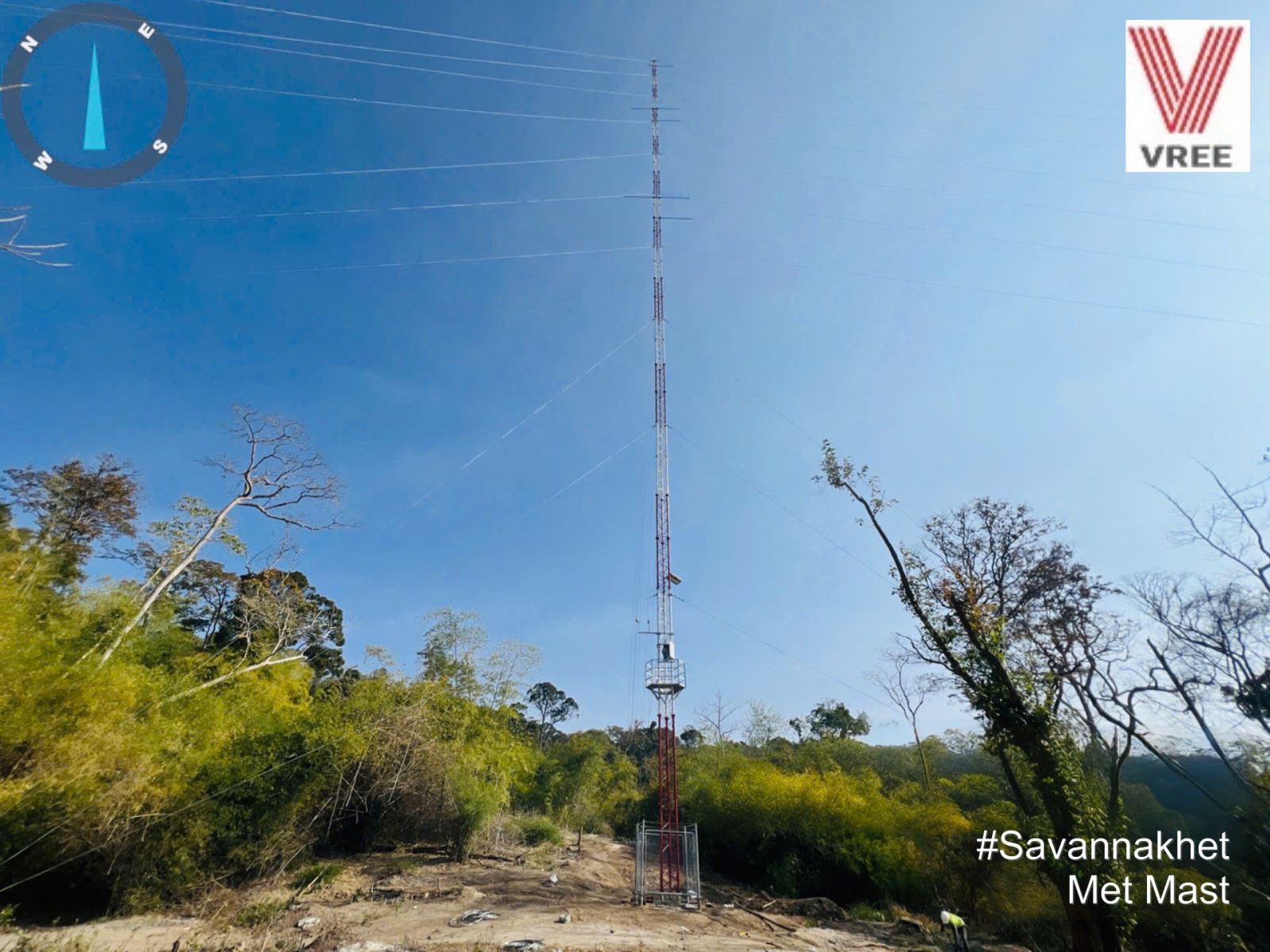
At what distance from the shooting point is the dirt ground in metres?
7.95

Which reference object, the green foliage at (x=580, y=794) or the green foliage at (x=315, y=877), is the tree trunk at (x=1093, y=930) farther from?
the green foliage at (x=580, y=794)

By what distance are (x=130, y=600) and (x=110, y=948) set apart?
22.0ft

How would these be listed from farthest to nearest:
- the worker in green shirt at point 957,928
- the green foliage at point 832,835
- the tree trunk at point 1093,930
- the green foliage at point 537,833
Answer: the green foliage at point 537,833 → the green foliage at point 832,835 → the worker in green shirt at point 957,928 → the tree trunk at point 1093,930

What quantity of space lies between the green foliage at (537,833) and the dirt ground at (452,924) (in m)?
5.02

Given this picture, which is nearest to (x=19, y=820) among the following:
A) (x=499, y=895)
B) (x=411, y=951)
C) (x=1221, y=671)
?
(x=411, y=951)

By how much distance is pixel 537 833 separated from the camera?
2019 centimetres

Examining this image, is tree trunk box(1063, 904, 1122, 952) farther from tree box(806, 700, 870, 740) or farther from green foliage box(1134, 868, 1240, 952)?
tree box(806, 700, 870, 740)

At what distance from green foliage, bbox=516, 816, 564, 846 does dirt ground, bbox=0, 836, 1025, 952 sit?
502cm

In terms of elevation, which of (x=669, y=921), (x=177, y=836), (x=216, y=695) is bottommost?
(x=669, y=921)

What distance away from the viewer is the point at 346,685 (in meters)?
18.4

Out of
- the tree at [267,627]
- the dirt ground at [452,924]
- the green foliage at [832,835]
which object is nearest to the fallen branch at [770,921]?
the dirt ground at [452,924]

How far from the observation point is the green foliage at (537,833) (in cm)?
1989

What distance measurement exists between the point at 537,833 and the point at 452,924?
11.8 m

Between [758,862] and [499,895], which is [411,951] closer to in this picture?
[499,895]
